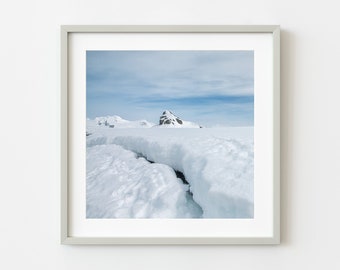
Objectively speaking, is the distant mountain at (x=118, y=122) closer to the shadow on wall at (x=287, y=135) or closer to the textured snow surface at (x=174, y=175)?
the textured snow surface at (x=174, y=175)

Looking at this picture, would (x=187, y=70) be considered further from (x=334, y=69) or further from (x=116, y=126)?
(x=334, y=69)

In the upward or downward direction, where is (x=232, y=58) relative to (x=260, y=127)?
upward
